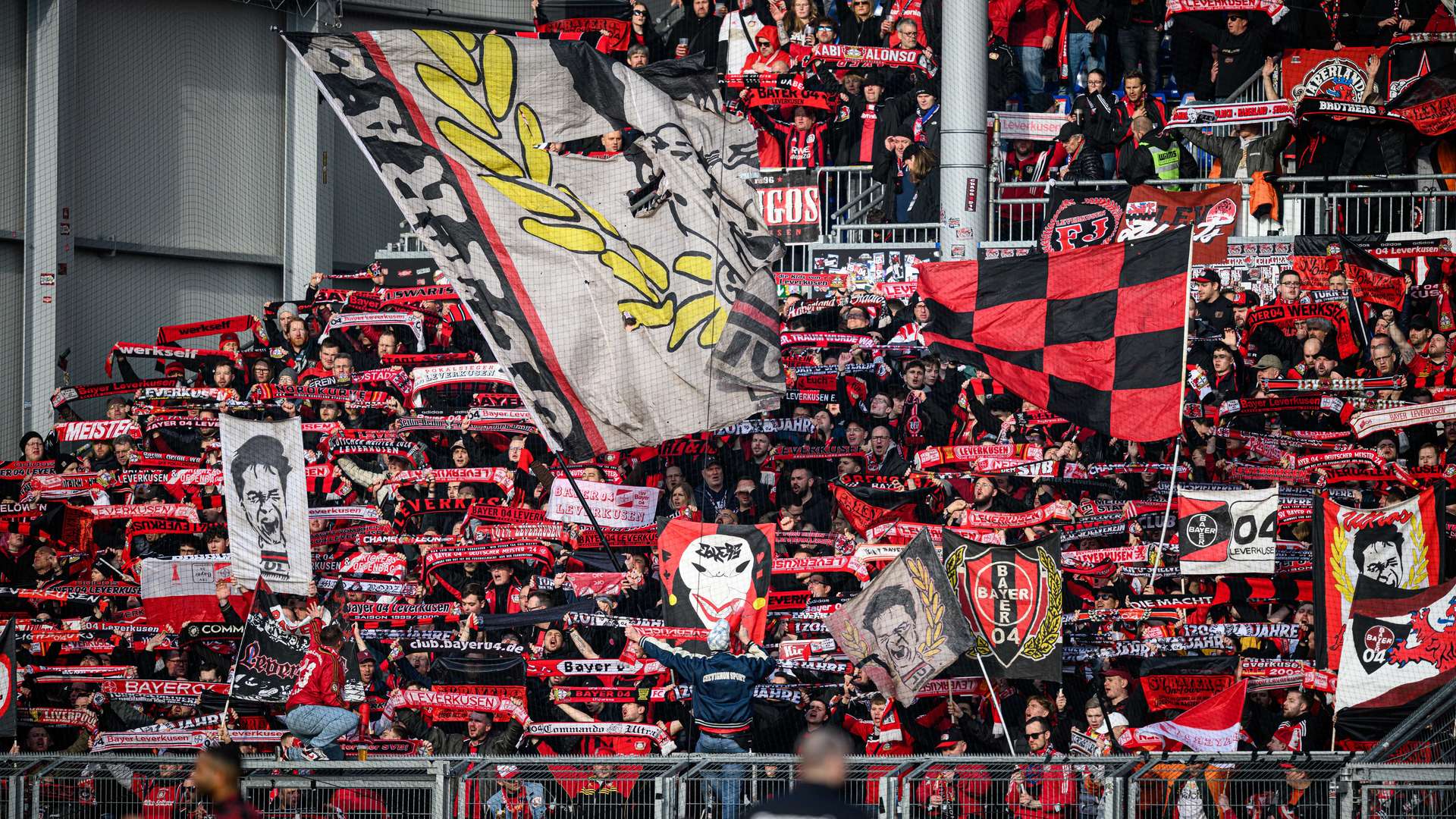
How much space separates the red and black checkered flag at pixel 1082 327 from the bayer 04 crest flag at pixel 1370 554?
162 centimetres

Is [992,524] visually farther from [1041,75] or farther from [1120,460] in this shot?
[1041,75]

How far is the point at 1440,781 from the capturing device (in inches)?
416

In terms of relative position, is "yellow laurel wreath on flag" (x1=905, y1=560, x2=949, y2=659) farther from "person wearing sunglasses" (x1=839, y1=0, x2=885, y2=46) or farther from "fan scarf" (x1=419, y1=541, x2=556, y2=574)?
"person wearing sunglasses" (x1=839, y1=0, x2=885, y2=46)

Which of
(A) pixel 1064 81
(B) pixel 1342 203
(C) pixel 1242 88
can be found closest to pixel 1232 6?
(C) pixel 1242 88

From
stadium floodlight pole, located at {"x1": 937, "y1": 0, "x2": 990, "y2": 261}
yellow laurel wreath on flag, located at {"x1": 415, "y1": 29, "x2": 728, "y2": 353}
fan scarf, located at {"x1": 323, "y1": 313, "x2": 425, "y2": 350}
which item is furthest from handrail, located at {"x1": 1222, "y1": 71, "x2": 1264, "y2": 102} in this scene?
yellow laurel wreath on flag, located at {"x1": 415, "y1": 29, "x2": 728, "y2": 353}

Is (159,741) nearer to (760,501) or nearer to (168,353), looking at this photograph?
(760,501)

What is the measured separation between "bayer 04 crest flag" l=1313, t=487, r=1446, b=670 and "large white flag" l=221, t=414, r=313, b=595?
7969 mm

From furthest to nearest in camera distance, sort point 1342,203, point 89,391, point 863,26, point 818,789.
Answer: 1. point 863,26
2. point 89,391
3. point 1342,203
4. point 818,789

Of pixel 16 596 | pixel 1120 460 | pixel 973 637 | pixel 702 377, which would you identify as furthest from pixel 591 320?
pixel 16 596

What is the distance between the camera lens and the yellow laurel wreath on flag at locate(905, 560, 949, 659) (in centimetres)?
1302

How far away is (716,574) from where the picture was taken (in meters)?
13.7

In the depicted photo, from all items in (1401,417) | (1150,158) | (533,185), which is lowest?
(1401,417)

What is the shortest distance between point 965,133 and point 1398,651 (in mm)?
10341

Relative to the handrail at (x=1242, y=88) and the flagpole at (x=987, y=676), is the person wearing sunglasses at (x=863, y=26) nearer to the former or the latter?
the handrail at (x=1242, y=88)
